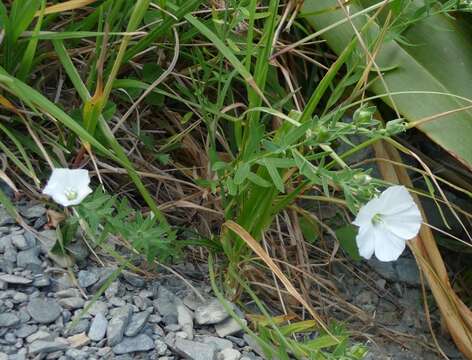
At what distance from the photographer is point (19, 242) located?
1.18 metres

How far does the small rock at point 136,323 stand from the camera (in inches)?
43.4

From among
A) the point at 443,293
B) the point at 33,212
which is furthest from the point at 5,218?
the point at 443,293

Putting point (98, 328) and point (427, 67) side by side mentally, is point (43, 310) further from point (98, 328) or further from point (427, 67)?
point (427, 67)

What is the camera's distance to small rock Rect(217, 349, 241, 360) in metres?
1.12

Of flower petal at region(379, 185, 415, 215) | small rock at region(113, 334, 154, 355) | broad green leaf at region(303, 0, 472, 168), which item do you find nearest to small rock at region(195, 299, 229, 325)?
small rock at region(113, 334, 154, 355)

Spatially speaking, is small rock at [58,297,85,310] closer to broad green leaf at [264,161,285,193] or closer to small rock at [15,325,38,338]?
small rock at [15,325,38,338]

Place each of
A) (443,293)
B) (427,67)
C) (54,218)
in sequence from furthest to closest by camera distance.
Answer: (427,67), (443,293), (54,218)

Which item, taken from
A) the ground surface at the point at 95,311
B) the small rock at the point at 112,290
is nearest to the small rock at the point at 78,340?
the ground surface at the point at 95,311

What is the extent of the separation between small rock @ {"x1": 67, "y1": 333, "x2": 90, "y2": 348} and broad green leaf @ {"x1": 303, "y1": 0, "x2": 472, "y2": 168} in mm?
682

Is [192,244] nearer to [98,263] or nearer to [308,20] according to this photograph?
[98,263]

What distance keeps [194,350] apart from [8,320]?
258 millimetres

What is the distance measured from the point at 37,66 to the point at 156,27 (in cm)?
24

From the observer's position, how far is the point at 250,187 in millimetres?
1220

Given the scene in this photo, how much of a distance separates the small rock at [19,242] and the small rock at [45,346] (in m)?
0.20
